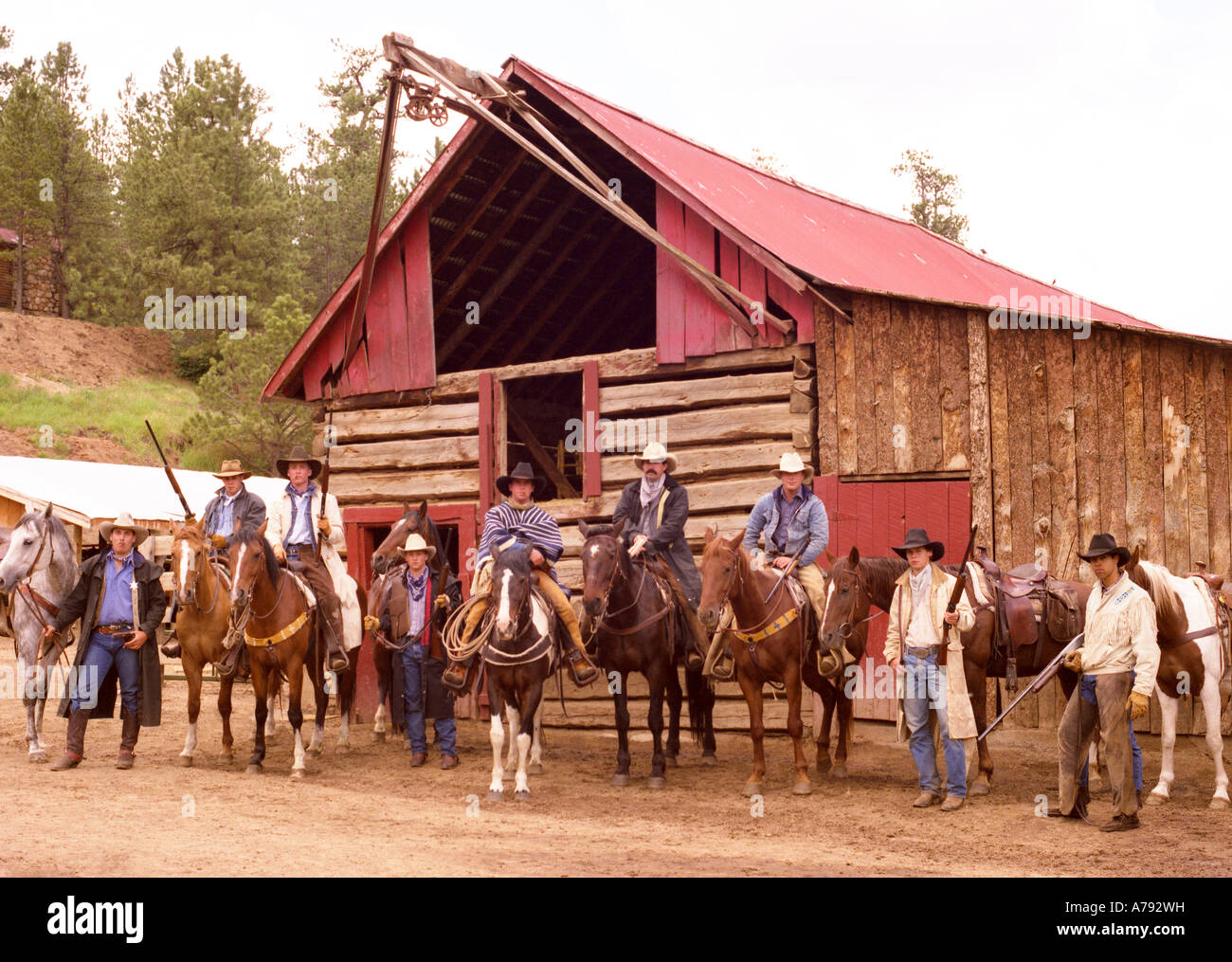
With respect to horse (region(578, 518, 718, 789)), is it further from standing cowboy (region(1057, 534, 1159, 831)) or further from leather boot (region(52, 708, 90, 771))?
leather boot (region(52, 708, 90, 771))

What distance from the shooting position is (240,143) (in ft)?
159

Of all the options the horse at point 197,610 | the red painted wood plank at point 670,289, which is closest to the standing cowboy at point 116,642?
the horse at point 197,610

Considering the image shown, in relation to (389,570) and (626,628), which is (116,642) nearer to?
(389,570)

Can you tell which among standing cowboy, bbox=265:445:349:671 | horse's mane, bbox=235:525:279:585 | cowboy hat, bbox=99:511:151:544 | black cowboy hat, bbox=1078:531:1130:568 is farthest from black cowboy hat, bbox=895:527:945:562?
cowboy hat, bbox=99:511:151:544

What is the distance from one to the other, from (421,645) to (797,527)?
416cm

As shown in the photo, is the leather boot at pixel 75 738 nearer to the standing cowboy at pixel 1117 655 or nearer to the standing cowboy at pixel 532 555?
the standing cowboy at pixel 532 555

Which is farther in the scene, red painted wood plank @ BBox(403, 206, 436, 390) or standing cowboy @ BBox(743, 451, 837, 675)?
red painted wood plank @ BBox(403, 206, 436, 390)

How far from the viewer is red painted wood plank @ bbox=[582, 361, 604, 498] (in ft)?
47.9

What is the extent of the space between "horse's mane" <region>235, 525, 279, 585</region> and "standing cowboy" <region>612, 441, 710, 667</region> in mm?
3376

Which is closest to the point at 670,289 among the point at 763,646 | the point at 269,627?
the point at 763,646

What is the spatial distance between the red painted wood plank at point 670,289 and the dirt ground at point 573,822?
4.46 metres

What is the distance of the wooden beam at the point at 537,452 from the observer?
629 inches

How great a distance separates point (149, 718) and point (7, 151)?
42422 millimetres

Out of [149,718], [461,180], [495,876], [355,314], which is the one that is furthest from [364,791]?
[461,180]
